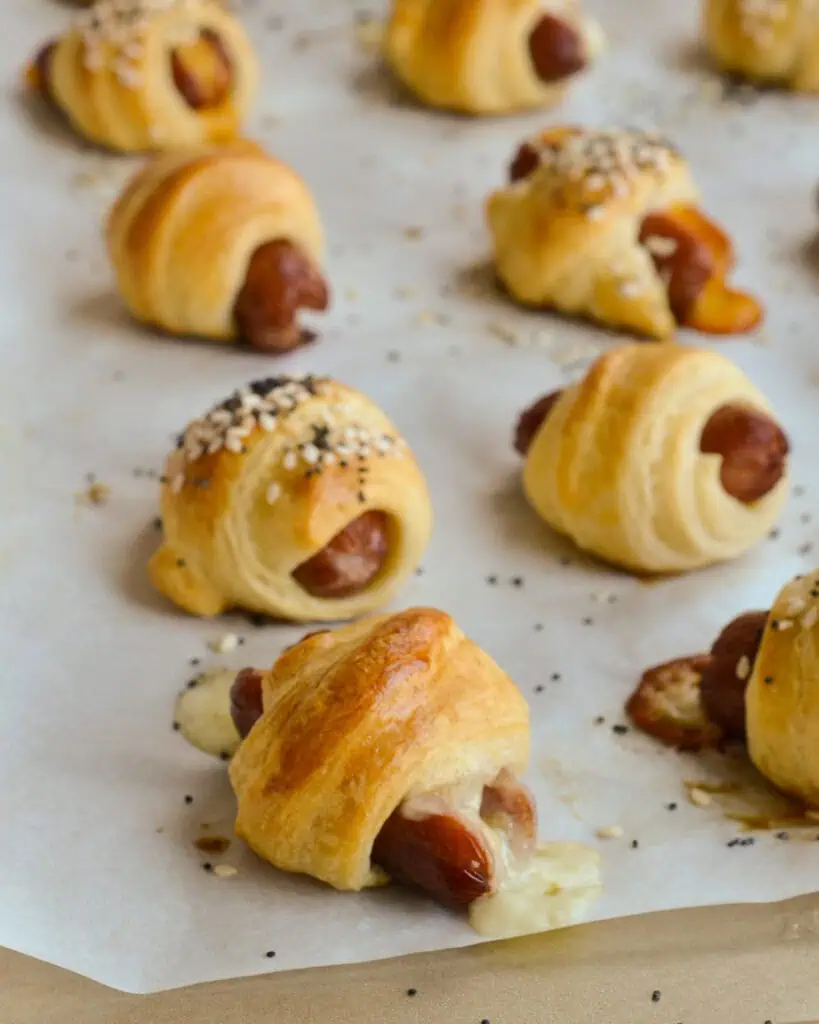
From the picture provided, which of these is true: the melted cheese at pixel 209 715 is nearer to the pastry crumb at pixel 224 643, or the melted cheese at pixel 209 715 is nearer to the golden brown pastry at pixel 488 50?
the pastry crumb at pixel 224 643

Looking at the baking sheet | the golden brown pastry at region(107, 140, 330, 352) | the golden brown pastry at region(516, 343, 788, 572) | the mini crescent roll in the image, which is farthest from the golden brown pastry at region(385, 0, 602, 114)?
the mini crescent roll

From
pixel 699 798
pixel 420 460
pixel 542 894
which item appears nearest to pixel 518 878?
pixel 542 894

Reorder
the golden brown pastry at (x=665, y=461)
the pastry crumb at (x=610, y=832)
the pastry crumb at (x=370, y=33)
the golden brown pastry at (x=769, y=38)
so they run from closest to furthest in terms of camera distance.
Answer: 1. the pastry crumb at (x=610, y=832)
2. the golden brown pastry at (x=665, y=461)
3. the golden brown pastry at (x=769, y=38)
4. the pastry crumb at (x=370, y=33)

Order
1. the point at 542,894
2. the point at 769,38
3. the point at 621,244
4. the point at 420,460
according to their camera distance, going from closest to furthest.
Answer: the point at 542,894
the point at 420,460
the point at 621,244
the point at 769,38

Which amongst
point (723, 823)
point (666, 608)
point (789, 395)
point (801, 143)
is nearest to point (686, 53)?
point (801, 143)

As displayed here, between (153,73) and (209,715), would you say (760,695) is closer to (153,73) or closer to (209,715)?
(209,715)

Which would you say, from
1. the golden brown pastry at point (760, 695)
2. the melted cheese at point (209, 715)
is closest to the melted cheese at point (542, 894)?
the golden brown pastry at point (760, 695)
